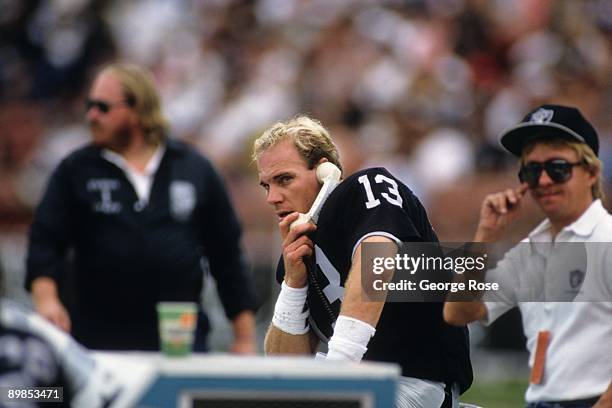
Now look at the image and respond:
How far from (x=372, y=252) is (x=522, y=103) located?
8.97m

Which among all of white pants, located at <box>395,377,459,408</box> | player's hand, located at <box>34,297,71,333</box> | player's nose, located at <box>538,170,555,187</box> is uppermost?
player's nose, located at <box>538,170,555,187</box>

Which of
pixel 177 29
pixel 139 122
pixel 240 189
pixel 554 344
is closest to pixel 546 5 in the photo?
pixel 240 189

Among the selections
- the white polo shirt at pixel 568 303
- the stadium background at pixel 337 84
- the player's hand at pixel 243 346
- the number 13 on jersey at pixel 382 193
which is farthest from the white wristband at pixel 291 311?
the stadium background at pixel 337 84

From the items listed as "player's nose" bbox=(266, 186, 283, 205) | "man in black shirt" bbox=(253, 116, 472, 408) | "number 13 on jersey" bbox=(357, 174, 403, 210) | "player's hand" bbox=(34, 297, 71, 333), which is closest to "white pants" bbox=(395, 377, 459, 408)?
"man in black shirt" bbox=(253, 116, 472, 408)

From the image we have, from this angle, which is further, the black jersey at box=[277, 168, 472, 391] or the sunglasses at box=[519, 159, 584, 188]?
the sunglasses at box=[519, 159, 584, 188]

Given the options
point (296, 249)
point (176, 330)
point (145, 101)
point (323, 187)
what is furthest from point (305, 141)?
point (145, 101)

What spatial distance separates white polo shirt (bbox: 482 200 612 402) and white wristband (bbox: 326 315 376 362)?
113 cm

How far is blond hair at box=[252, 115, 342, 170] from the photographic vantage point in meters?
4.86

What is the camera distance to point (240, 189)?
532 inches

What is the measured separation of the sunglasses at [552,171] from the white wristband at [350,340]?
126 centimetres

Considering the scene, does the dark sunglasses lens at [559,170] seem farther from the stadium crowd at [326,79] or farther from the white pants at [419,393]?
the stadium crowd at [326,79]

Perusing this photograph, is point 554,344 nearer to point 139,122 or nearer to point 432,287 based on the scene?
point 432,287

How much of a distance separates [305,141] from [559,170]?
1.08 m

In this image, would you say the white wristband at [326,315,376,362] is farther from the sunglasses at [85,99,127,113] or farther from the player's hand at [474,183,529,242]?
the sunglasses at [85,99,127,113]
